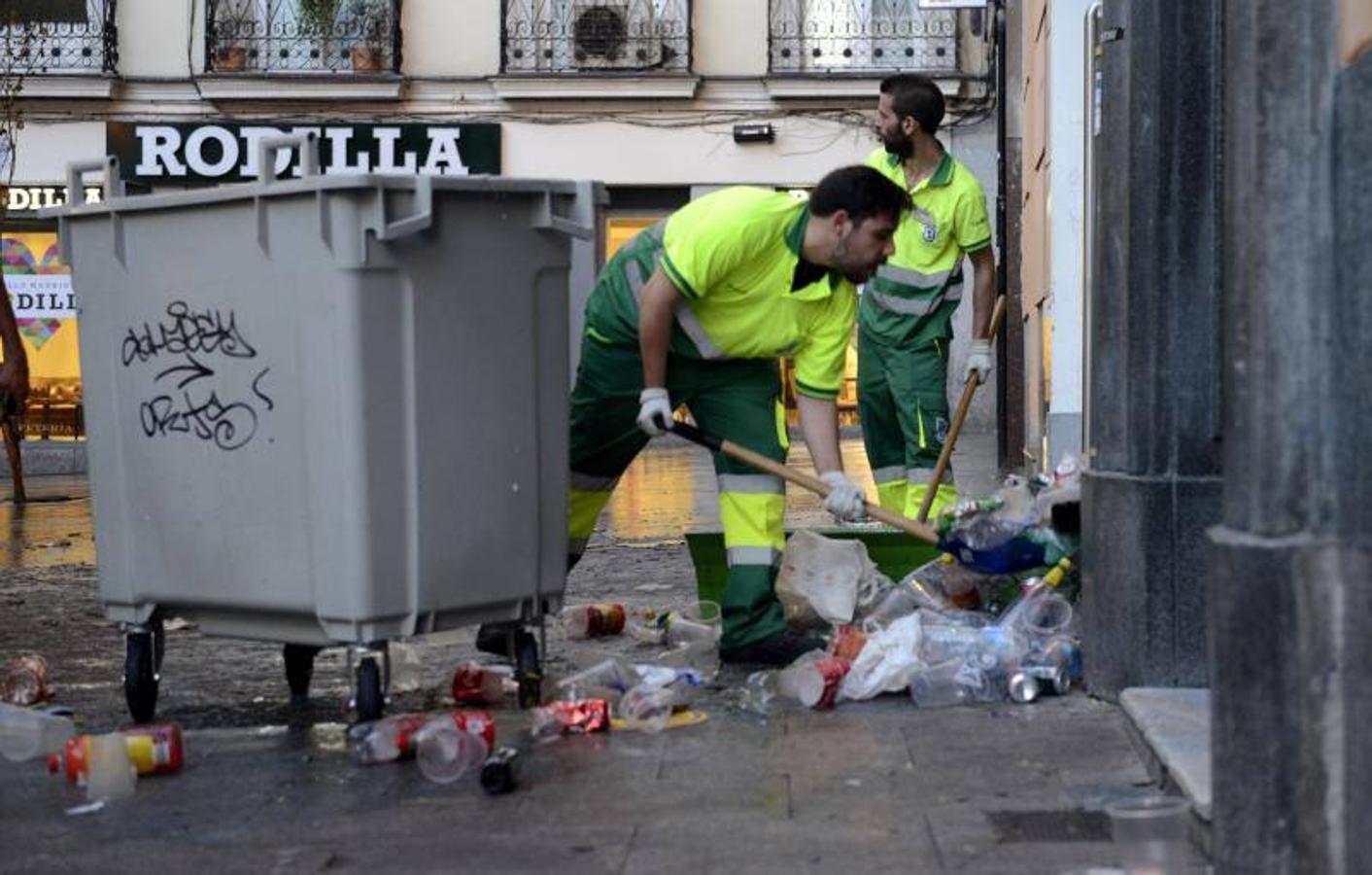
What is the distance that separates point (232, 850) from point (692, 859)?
2.82 ft

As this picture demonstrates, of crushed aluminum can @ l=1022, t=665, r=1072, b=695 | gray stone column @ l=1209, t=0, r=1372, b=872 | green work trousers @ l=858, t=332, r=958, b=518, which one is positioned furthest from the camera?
green work trousers @ l=858, t=332, r=958, b=518

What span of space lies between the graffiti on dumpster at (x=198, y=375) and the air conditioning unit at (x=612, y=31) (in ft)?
67.3

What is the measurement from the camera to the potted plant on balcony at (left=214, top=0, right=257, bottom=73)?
85.4 feet

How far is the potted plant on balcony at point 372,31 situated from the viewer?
25.8 m

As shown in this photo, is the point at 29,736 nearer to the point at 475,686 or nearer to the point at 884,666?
the point at 475,686

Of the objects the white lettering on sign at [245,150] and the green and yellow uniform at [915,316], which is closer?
the green and yellow uniform at [915,316]

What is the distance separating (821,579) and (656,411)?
0.86 meters

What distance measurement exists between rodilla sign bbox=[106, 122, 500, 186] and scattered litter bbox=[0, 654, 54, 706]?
1986cm

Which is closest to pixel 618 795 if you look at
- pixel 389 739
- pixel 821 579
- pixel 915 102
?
pixel 389 739

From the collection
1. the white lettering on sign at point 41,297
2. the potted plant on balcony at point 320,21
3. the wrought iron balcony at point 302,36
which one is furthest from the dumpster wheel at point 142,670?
the potted plant on balcony at point 320,21

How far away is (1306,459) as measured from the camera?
342 cm

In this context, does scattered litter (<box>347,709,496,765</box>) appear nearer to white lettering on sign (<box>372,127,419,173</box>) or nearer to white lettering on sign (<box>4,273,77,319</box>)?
white lettering on sign (<box>372,127,419,173</box>)

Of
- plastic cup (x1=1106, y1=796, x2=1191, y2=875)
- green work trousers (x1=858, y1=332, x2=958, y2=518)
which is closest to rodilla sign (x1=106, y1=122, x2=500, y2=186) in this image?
green work trousers (x1=858, y1=332, x2=958, y2=518)

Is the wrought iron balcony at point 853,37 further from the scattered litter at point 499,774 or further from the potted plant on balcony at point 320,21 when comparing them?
the scattered litter at point 499,774
